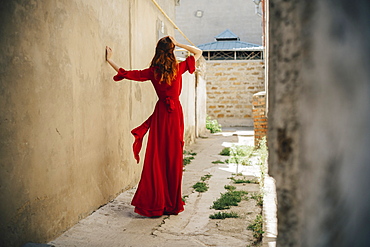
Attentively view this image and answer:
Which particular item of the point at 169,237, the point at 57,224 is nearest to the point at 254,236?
the point at 169,237

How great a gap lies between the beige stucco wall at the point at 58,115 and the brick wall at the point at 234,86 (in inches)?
498

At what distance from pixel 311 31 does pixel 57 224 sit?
2756 mm

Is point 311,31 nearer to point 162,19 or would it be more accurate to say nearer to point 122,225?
point 122,225

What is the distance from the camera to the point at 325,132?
771 mm

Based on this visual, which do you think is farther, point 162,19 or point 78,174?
point 162,19

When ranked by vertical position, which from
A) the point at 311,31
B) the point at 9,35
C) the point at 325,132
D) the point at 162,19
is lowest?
the point at 325,132

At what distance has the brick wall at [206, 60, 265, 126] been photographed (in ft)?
56.3

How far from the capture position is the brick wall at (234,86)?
1717 centimetres

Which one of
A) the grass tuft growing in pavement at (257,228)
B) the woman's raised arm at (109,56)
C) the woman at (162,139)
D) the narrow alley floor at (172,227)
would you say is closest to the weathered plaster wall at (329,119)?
the narrow alley floor at (172,227)

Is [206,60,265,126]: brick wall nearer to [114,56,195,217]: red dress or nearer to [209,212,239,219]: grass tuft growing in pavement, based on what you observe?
[114,56,195,217]: red dress

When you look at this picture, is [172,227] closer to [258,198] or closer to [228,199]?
[228,199]

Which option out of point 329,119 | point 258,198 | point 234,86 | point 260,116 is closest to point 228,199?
point 258,198

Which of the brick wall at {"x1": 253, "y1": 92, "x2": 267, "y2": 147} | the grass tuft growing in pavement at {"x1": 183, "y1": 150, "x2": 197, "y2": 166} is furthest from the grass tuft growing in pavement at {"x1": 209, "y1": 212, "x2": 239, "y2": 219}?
the brick wall at {"x1": 253, "y1": 92, "x2": 267, "y2": 147}

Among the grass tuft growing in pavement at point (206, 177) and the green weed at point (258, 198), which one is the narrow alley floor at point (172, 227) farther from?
the grass tuft growing in pavement at point (206, 177)
